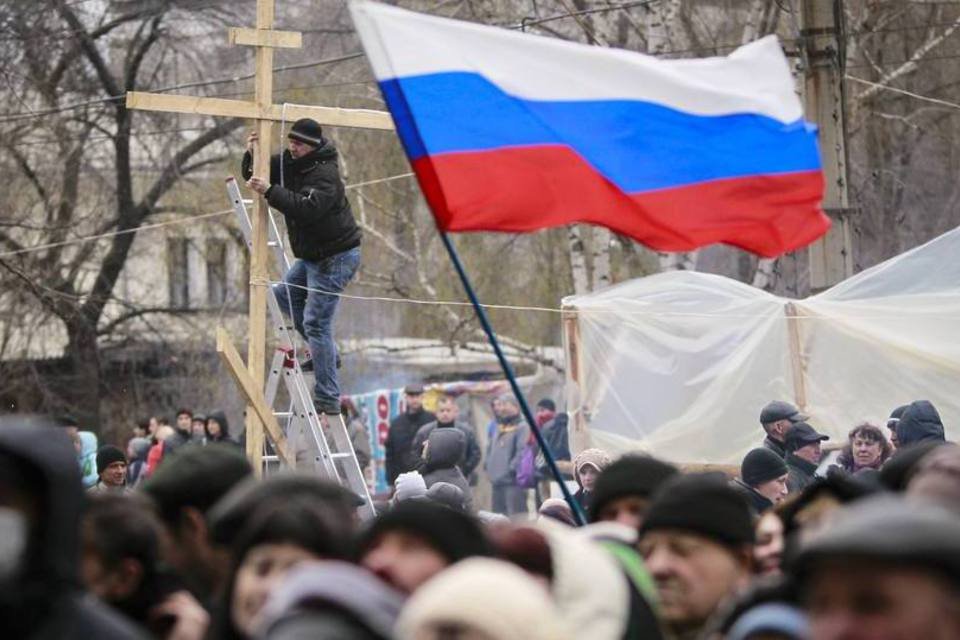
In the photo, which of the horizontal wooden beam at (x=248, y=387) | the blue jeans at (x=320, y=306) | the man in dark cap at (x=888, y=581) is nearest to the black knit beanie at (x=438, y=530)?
the man in dark cap at (x=888, y=581)

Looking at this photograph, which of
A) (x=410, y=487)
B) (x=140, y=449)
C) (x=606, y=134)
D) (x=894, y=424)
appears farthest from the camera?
(x=140, y=449)

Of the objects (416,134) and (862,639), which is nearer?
(862,639)

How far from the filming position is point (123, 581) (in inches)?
191

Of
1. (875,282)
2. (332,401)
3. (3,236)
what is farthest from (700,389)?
(3,236)

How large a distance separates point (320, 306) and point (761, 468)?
381 cm

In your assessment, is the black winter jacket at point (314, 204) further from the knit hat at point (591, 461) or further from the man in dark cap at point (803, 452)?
the man in dark cap at point (803, 452)

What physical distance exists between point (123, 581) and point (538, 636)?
4.96ft

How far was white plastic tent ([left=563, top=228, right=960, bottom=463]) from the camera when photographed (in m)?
14.0

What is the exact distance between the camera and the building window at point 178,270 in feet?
104

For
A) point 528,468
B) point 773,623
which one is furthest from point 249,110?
point 773,623

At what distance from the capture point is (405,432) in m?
17.2

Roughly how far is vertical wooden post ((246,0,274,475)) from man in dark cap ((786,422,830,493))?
10.8ft

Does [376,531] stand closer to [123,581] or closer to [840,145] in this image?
[123,581]

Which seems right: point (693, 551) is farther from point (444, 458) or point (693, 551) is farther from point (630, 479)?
point (444, 458)
